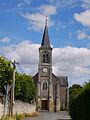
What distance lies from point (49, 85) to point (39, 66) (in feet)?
20.3

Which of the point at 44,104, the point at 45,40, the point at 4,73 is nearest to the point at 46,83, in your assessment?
the point at 44,104

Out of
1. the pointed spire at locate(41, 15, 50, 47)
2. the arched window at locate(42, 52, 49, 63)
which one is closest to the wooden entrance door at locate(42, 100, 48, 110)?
the arched window at locate(42, 52, 49, 63)

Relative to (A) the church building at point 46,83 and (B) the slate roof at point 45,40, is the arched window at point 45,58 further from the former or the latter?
(B) the slate roof at point 45,40

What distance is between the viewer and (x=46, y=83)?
326ft

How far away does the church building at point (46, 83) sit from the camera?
98.3m

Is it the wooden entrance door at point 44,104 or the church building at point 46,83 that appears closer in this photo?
the church building at point 46,83

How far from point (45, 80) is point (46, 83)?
3.03ft

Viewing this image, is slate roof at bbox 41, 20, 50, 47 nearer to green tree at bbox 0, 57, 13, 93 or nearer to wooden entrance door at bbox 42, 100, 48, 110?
wooden entrance door at bbox 42, 100, 48, 110

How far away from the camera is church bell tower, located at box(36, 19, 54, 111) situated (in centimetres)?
9819

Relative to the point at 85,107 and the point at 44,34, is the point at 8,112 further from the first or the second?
the point at 44,34

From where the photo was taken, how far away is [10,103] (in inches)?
1412

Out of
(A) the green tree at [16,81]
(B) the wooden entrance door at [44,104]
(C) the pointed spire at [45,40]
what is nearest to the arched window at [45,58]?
(C) the pointed spire at [45,40]

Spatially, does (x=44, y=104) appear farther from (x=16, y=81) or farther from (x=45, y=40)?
(x=16, y=81)

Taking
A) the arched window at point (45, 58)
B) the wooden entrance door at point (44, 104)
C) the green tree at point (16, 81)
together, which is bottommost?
the wooden entrance door at point (44, 104)
